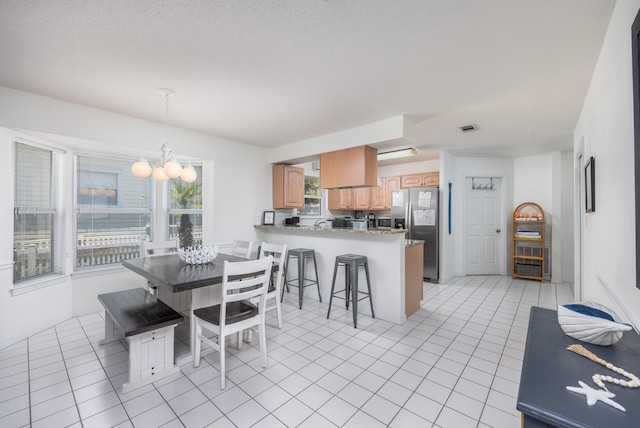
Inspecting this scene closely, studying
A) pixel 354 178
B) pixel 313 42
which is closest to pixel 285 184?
pixel 354 178

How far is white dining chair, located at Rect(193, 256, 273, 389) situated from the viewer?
6.98ft

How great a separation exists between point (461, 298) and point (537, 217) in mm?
2512

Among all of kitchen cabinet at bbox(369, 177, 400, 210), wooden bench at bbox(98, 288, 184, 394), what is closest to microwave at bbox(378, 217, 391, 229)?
kitchen cabinet at bbox(369, 177, 400, 210)

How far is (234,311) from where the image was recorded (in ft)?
7.85

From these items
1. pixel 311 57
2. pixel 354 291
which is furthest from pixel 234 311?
pixel 311 57

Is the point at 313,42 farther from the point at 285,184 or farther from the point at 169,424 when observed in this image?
the point at 285,184

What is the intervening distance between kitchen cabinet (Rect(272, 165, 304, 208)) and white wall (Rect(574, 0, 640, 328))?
13.0ft

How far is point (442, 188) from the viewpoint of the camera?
5297mm

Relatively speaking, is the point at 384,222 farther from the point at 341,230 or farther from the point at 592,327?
the point at 592,327

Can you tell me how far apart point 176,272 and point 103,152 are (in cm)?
235

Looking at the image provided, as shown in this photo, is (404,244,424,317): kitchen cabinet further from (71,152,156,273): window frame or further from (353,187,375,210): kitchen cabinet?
(71,152,156,273): window frame

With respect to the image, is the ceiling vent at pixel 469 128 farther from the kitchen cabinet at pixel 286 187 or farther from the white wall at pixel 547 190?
the kitchen cabinet at pixel 286 187

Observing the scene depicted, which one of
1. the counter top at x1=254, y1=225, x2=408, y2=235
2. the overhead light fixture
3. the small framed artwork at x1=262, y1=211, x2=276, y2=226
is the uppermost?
the overhead light fixture

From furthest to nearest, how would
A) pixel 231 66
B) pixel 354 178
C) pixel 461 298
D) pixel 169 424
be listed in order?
1. pixel 461 298
2. pixel 354 178
3. pixel 231 66
4. pixel 169 424
